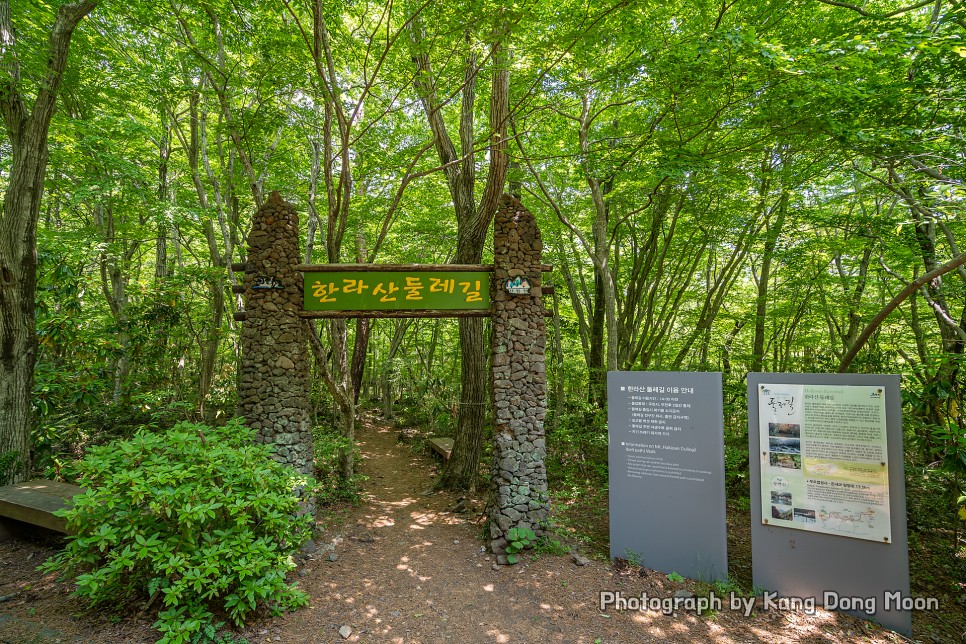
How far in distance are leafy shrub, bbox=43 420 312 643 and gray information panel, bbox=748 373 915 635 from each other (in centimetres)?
393

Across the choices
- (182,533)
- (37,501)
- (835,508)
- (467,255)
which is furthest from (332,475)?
(835,508)

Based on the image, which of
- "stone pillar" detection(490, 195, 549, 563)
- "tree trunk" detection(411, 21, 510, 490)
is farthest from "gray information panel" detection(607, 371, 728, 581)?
"tree trunk" detection(411, 21, 510, 490)

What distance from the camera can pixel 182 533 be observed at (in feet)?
9.72

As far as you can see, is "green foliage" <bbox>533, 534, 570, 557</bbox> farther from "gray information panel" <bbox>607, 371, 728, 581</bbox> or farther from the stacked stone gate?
"gray information panel" <bbox>607, 371, 728, 581</bbox>

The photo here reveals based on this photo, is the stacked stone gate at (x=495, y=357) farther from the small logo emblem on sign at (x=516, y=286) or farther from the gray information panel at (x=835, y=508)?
the gray information panel at (x=835, y=508)

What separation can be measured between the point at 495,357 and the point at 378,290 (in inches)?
57.0

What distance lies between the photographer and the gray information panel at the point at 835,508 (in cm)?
317

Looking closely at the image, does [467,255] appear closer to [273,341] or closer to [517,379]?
[517,379]

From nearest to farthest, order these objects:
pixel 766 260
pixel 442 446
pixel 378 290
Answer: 1. pixel 378 290
2. pixel 766 260
3. pixel 442 446

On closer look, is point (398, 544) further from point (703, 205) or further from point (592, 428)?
point (703, 205)

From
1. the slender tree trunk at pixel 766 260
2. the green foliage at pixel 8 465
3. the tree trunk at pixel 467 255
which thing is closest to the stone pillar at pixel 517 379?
the tree trunk at pixel 467 255

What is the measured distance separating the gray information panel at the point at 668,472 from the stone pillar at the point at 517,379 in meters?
0.78

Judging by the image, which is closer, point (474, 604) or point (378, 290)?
point (474, 604)

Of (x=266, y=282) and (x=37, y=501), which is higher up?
(x=266, y=282)
